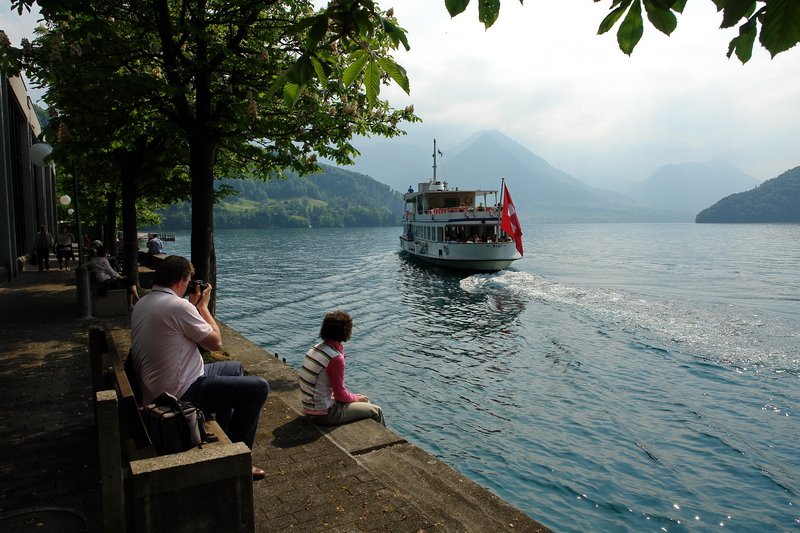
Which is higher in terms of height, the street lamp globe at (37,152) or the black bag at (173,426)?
the street lamp globe at (37,152)

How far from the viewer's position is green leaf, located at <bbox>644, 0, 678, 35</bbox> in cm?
230

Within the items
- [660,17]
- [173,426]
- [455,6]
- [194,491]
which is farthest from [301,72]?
[194,491]

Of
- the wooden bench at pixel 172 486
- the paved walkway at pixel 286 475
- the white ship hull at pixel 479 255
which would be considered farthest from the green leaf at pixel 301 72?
the white ship hull at pixel 479 255

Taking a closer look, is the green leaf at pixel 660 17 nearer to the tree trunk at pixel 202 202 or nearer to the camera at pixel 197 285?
the camera at pixel 197 285

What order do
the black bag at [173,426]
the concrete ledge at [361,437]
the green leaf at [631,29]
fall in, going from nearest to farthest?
the green leaf at [631,29]
the black bag at [173,426]
the concrete ledge at [361,437]

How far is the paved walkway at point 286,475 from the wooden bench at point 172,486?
3.37 ft

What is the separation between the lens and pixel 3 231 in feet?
71.0

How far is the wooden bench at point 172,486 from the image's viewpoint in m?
3.35

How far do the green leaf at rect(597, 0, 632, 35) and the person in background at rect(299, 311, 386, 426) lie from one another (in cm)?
475

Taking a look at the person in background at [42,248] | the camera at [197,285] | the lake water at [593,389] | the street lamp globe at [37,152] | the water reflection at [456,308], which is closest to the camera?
the camera at [197,285]

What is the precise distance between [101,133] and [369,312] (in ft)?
55.8

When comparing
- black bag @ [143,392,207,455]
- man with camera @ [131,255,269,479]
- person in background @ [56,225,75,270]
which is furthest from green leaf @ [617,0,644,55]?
person in background @ [56,225,75,270]

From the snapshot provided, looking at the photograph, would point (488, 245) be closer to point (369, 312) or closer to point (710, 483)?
point (369, 312)

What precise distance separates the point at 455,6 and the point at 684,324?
885 inches
